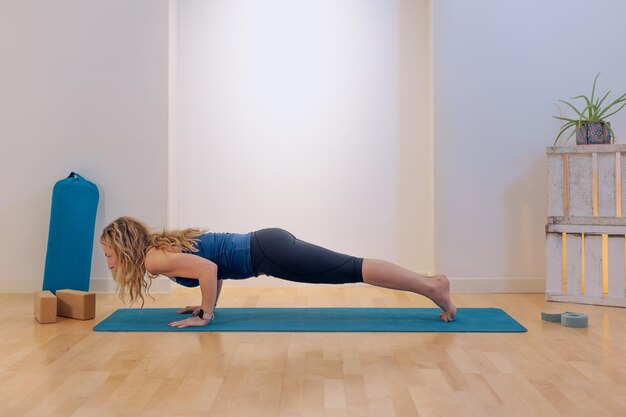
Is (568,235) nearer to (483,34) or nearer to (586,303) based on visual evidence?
(586,303)

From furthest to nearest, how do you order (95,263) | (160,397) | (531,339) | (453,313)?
(95,263), (453,313), (531,339), (160,397)

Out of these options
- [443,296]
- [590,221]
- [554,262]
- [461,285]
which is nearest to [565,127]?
[590,221]

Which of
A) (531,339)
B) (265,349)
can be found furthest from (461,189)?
(265,349)

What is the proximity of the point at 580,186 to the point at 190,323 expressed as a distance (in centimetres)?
238

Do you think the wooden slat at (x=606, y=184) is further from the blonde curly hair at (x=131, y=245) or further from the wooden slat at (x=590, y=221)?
the blonde curly hair at (x=131, y=245)

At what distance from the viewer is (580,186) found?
14.5ft

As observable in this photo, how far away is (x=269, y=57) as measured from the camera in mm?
5309

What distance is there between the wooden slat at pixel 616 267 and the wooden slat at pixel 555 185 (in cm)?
33

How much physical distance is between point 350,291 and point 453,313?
136 cm

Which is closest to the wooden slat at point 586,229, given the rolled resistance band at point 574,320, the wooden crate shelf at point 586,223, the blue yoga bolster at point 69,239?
the wooden crate shelf at point 586,223

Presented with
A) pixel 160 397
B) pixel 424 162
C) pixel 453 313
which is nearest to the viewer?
pixel 160 397

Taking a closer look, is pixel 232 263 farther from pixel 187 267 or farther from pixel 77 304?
pixel 77 304

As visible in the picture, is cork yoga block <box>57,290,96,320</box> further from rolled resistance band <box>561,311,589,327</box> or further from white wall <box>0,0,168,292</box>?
rolled resistance band <box>561,311,589,327</box>

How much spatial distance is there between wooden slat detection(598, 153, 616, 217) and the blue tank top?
2069mm
